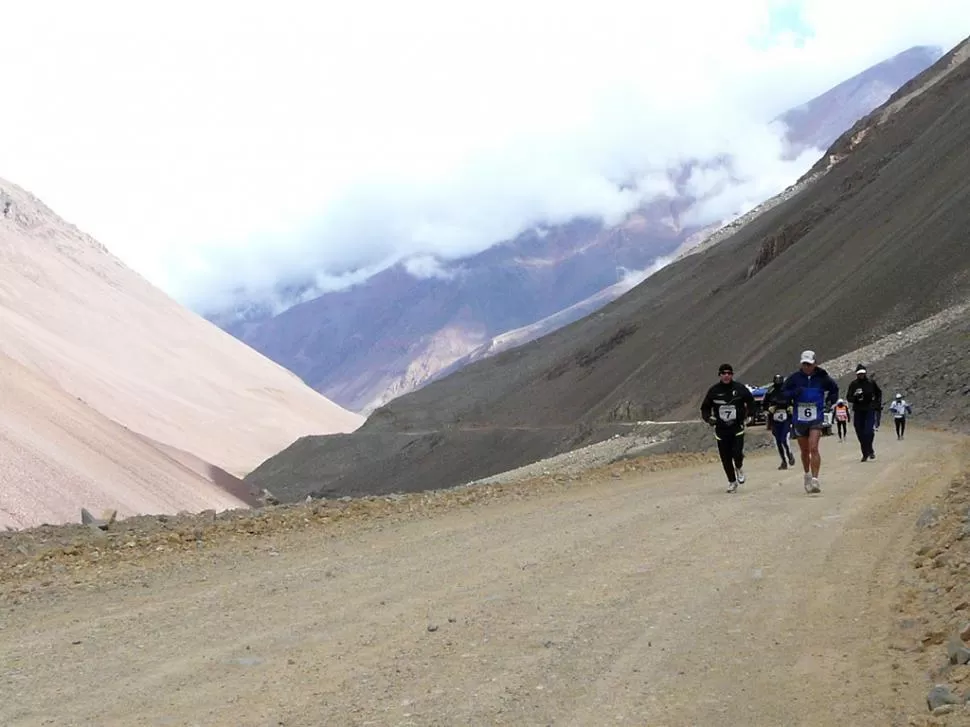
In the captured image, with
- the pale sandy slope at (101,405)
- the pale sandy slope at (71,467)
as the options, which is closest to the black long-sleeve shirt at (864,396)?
the pale sandy slope at (71,467)

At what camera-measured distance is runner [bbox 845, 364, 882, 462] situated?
20.8 meters

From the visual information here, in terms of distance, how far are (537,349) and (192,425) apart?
166 feet

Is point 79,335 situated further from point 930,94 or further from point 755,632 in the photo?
point 755,632

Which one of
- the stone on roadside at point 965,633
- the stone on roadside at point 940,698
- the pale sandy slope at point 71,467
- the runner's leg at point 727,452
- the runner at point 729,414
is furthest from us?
the pale sandy slope at point 71,467

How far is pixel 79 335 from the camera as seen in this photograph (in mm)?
174375

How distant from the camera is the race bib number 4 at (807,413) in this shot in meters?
15.6

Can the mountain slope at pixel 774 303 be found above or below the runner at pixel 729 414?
above

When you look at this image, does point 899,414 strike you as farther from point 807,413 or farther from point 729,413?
point 807,413

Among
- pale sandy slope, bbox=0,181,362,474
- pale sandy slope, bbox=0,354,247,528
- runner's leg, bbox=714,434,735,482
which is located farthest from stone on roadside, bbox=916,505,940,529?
pale sandy slope, bbox=0,181,362,474

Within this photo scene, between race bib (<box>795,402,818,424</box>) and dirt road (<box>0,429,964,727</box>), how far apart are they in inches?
89.6

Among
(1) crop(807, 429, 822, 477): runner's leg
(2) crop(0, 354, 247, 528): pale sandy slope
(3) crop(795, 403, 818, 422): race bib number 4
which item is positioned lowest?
(1) crop(807, 429, 822, 477): runner's leg

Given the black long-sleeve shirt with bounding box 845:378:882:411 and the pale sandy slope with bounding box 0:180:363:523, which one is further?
the pale sandy slope with bounding box 0:180:363:523

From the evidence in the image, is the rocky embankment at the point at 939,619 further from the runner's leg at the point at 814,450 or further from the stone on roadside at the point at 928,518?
the runner's leg at the point at 814,450

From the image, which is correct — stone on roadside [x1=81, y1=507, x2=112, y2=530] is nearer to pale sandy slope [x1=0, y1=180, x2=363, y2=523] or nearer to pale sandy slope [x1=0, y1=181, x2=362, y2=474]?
pale sandy slope [x1=0, y1=180, x2=363, y2=523]
